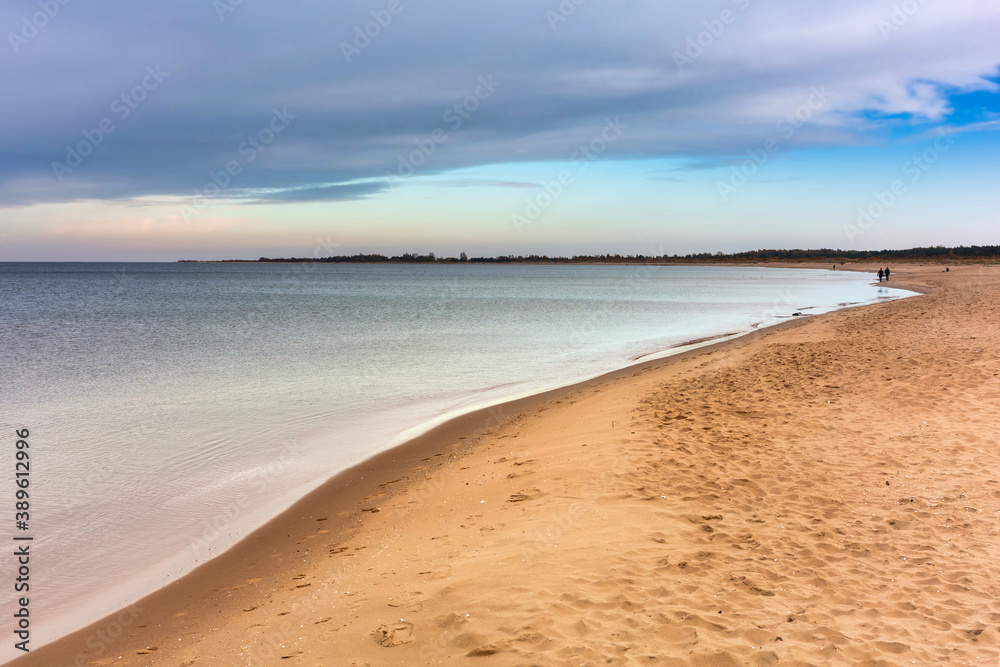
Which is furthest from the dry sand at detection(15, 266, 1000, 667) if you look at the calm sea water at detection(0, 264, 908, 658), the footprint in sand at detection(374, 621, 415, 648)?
the calm sea water at detection(0, 264, 908, 658)

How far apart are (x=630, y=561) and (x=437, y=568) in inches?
69.6

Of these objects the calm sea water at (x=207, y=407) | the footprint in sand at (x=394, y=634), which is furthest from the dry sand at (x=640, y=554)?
the calm sea water at (x=207, y=407)

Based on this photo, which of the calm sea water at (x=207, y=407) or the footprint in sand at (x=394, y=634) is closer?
the footprint in sand at (x=394, y=634)

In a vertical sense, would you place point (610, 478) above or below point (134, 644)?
above

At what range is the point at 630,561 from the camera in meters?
5.20

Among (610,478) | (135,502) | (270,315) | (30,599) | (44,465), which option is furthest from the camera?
(270,315)

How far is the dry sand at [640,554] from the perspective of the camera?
419cm

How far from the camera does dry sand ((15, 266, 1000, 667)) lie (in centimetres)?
419

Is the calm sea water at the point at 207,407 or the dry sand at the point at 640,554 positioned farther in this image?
the calm sea water at the point at 207,407

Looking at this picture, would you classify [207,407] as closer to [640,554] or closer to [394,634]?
[394,634]

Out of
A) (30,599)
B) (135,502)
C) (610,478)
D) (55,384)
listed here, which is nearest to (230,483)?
(135,502)

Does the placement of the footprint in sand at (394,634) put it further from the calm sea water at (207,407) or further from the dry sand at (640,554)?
the calm sea water at (207,407)

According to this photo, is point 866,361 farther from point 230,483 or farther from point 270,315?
point 270,315

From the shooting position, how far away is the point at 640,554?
5.33 m
